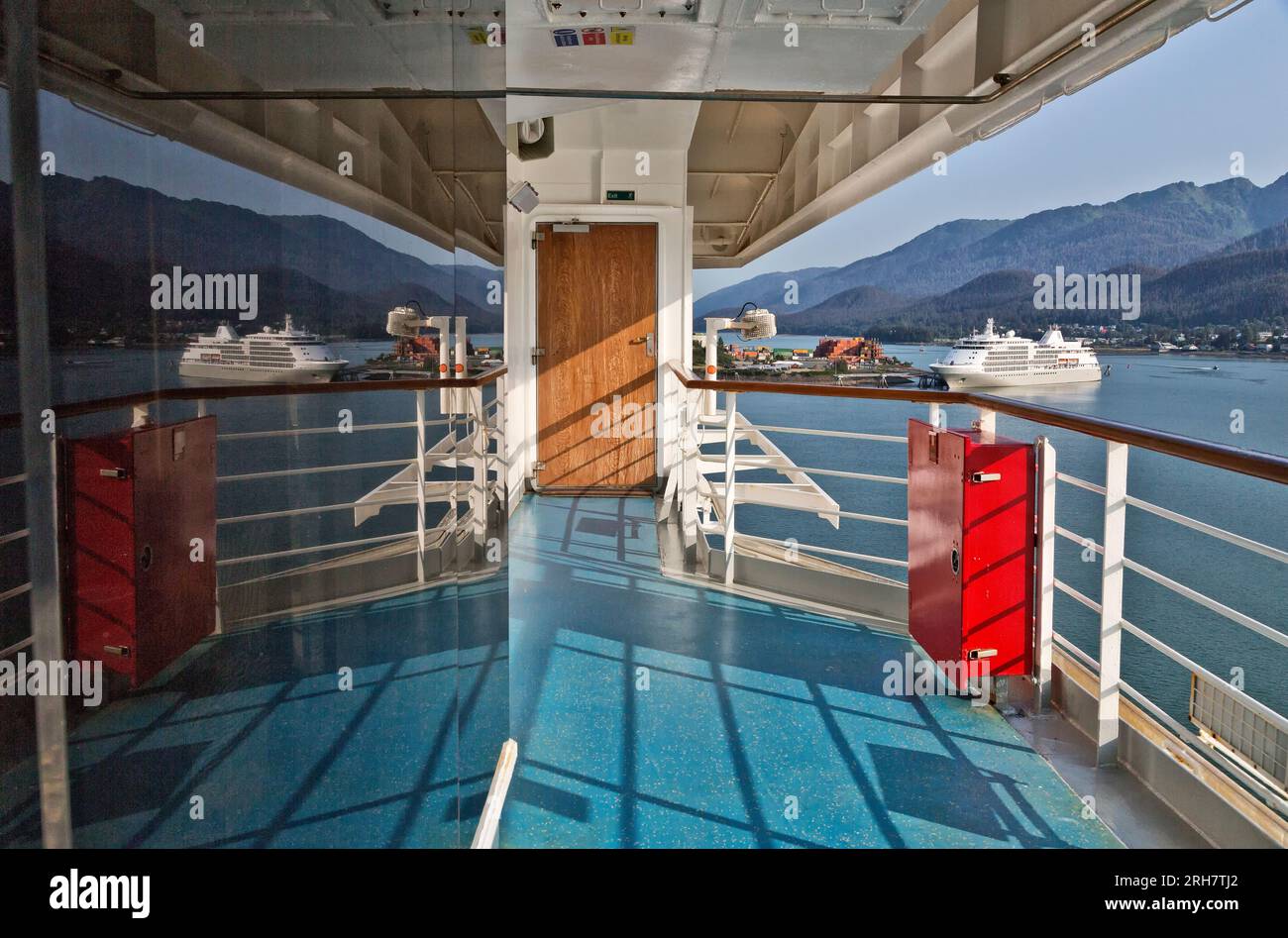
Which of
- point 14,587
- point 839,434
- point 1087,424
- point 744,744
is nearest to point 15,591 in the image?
point 14,587

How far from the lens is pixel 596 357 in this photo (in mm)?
4926

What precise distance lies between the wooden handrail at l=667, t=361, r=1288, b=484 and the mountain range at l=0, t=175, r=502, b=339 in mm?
1151

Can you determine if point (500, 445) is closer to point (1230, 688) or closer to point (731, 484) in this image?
point (731, 484)

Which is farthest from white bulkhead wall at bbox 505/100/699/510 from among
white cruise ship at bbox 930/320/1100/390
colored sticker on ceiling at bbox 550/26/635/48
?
white cruise ship at bbox 930/320/1100/390

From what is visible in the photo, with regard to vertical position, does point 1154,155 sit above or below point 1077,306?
above

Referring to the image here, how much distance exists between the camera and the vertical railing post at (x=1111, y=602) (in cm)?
171

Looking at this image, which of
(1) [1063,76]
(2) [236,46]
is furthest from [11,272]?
(1) [1063,76]

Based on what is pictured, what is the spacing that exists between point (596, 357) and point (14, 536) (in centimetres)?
463

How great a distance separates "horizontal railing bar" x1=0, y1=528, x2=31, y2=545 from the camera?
0.34 metres

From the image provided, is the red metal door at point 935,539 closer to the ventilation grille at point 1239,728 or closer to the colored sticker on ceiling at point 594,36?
the ventilation grille at point 1239,728

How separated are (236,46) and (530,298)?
449 centimetres

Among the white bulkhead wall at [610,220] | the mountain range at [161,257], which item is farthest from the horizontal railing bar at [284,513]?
the white bulkhead wall at [610,220]
